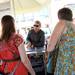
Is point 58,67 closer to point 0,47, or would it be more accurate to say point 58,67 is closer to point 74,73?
point 74,73

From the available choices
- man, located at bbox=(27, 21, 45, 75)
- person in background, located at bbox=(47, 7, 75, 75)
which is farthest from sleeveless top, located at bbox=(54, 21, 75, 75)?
man, located at bbox=(27, 21, 45, 75)

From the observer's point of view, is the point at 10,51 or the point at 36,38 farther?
the point at 36,38

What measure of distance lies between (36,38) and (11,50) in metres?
1.48

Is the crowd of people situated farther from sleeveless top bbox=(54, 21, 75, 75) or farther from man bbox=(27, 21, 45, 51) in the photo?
man bbox=(27, 21, 45, 51)

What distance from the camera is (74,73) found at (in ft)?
7.00

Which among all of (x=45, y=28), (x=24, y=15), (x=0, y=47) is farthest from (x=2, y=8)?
(x=0, y=47)

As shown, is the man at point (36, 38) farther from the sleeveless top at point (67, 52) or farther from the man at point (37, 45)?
the sleeveless top at point (67, 52)

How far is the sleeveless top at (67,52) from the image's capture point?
2.08 metres

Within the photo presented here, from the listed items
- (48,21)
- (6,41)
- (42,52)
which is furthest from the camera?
(48,21)

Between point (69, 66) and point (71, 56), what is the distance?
4.5 inches

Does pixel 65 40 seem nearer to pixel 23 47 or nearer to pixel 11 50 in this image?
pixel 23 47

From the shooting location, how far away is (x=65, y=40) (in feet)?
6.86

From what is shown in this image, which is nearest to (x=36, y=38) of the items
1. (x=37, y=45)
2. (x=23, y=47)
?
(x=37, y=45)

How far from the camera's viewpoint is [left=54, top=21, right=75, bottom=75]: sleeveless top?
2.08 metres
